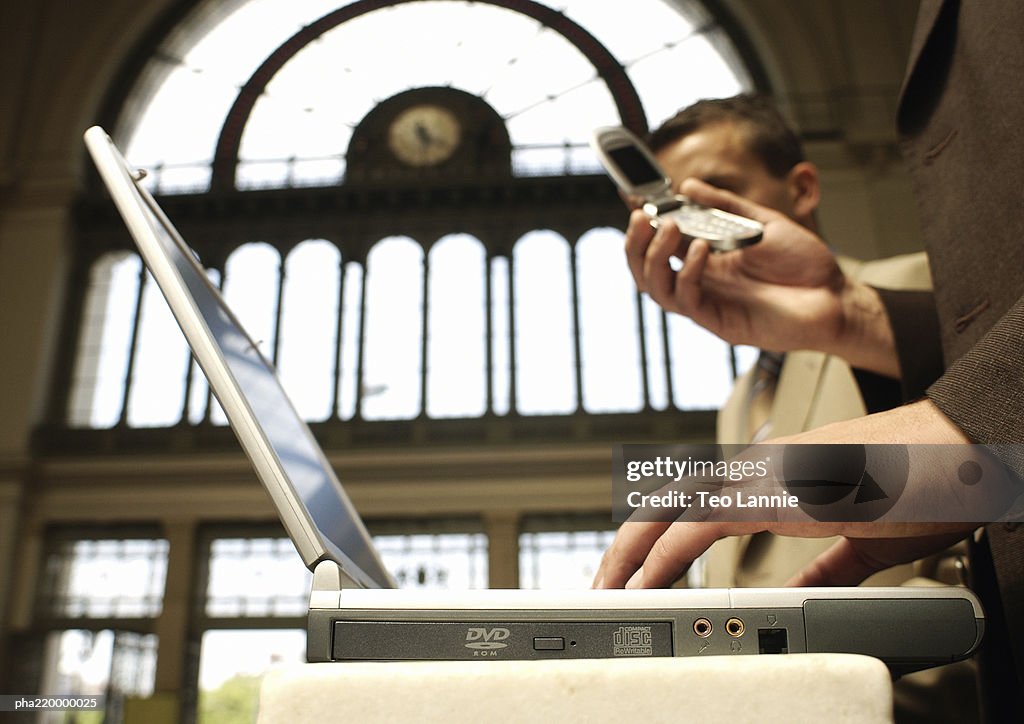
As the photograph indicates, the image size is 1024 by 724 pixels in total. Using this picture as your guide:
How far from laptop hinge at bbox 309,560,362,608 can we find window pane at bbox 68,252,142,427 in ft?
37.3

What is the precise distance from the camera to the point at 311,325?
37.5 feet

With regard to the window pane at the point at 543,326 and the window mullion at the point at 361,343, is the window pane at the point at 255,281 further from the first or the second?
the window pane at the point at 543,326

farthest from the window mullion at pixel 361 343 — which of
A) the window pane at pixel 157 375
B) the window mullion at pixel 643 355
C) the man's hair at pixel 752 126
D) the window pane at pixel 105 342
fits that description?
the man's hair at pixel 752 126

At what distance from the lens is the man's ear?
1.83 metres

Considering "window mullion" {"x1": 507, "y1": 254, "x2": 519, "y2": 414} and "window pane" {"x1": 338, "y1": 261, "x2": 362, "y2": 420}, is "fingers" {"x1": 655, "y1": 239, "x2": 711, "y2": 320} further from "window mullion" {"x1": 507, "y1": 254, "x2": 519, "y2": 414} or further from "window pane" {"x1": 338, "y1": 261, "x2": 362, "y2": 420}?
"window pane" {"x1": 338, "y1": 261, "x2": 362, "y2": 420}

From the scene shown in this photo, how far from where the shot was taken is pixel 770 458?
607 mm

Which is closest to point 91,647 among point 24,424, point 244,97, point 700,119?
point 24,424

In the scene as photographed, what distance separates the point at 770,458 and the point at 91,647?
11.0 metres

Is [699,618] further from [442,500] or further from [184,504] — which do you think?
[184,504]

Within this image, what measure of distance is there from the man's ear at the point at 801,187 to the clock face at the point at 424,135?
1055 centimetres

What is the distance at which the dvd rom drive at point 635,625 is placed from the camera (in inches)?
22.5

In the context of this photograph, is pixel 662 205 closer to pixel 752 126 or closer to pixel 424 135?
pixel 752 126

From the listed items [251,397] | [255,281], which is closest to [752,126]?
[251,397]

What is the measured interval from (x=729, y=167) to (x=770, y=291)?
560mm
